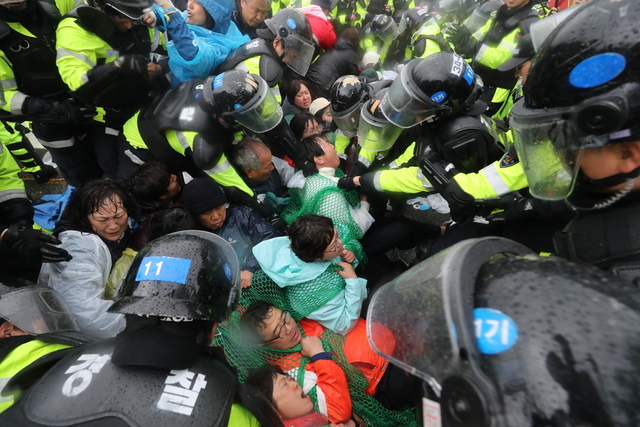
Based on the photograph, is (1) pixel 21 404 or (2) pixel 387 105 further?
(2) pixel 387 105

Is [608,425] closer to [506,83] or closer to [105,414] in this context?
[105,414]

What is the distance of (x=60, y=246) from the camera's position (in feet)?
6.87

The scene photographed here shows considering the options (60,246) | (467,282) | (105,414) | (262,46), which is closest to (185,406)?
(105,414)

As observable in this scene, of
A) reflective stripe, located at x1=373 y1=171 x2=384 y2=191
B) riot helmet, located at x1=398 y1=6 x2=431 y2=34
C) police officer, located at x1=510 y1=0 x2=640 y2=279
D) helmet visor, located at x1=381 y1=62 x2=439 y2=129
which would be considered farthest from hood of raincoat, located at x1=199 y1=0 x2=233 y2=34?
riot helmet, located at x1=398 y1=6 x2=431 y2=34

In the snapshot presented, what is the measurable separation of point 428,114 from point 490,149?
19.0 inches

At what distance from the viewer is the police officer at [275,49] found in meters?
3.18

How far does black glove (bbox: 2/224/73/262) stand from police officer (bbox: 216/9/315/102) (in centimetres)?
205

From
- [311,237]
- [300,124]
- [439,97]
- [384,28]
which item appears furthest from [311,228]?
[384,28]

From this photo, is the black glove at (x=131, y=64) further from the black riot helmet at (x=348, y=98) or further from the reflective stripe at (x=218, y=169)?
the black riot helmet at (x=348, y=98)

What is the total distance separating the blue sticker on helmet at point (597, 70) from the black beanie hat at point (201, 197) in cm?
217

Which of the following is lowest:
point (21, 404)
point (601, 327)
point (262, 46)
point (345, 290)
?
point (21, 404)

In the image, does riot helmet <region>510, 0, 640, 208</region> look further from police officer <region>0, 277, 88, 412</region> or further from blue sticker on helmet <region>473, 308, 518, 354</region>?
police officer <region>0, 277, 88, 412</region>

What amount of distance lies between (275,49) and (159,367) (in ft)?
10.3

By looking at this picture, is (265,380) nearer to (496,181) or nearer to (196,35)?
A: (496,181)
